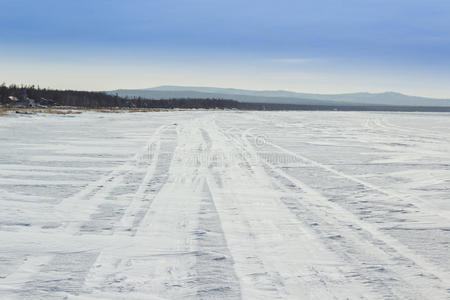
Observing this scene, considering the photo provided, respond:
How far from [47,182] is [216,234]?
421cm

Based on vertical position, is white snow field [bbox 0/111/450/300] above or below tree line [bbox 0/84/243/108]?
below

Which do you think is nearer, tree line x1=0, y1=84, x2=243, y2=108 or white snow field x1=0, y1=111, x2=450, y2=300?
white snow field x1=0, y1=111, x2=450, y2=300

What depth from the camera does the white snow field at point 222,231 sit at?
3484 mm

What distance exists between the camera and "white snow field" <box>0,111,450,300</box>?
3484 millimetres

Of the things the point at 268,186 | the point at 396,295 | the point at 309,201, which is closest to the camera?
the point at 396,295

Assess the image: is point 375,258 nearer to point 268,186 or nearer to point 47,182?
point 268,186

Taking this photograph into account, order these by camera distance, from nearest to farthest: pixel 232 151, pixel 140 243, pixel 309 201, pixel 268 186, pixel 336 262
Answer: pixel 336 262
pixel 140 243
pixel 309 201
pixel 268 186
pixel 232 151

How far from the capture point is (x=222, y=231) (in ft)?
16.3

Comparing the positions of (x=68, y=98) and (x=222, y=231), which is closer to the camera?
(x=222, y=231)

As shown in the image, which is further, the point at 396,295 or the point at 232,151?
the point at 232,151

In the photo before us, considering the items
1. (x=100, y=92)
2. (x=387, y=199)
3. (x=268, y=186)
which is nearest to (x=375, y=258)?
(x=387, y=199)

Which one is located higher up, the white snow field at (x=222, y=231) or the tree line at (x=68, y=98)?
the tree line at (x=68, y=98)

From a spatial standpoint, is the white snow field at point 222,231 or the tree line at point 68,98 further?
the tree line at point 68,98

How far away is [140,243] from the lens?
449cm
